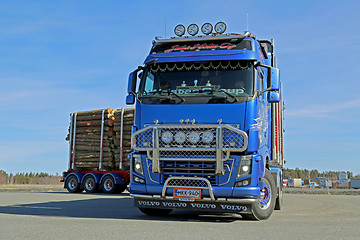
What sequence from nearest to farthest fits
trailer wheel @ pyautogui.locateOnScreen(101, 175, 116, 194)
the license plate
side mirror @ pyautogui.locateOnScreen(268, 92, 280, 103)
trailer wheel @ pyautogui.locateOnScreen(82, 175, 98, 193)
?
the license plate → side mirror @ pyautogui.locateOnScreen(268, 92, 280, 103) → trailer wheel @ pyautogui.locateOnScreen(101, 175, 116, 194) → trailer wheel @ pyautogui.locateOnScreen(82, 175, 98, 193)

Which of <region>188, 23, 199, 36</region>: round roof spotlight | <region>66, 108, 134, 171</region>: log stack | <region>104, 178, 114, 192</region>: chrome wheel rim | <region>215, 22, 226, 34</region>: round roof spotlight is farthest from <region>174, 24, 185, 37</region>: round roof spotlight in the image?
<region>104, 178, 114, 192</region>: chrome wheel rim

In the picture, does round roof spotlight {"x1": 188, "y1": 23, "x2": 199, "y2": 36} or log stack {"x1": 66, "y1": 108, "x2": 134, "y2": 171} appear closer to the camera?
round roof spotlight {"x1": 188, "y1": 23, "x2": 199, "y2": 36}

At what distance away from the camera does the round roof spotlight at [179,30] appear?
32.2ft

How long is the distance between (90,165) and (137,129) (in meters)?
13.9

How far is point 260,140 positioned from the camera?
863 cm

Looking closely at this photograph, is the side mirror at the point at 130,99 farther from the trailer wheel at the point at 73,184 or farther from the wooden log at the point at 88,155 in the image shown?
the trailer wheel at the point at 73,184

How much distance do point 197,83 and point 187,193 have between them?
2246 mm

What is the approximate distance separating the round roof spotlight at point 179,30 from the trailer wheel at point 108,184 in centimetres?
1241

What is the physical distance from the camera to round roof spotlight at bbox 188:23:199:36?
9727 millimetres

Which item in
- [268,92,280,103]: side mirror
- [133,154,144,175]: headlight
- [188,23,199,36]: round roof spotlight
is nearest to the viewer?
[133,154,144,175]: headlight

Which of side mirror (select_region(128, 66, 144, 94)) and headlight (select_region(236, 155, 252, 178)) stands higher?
side mirror (select_region(128, 66, 144, 94))

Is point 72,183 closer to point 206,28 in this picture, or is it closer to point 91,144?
point 91,144

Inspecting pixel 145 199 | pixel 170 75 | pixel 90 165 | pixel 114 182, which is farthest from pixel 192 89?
pixel 90 165

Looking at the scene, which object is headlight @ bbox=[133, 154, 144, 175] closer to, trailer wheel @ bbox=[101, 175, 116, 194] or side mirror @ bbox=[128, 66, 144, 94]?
side mirror @ bbox=[128, 66, 144, 94]
